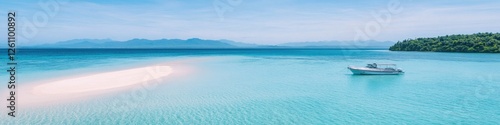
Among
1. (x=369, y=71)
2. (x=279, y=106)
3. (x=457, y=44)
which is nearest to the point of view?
(x=279, y=106)

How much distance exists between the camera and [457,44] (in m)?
93.2

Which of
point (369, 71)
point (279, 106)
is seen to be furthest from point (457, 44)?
point (279, 106)

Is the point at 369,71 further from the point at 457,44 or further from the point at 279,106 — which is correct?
the point at 457,44

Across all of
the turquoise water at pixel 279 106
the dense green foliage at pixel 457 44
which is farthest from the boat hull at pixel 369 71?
the dense green foliage at pixel 457 44

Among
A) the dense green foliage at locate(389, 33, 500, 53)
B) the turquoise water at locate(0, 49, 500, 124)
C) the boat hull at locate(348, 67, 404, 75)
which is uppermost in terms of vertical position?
the dense green foliage at locate(389, 33, 500, 53)

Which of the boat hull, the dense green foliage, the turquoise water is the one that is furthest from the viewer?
the dense green foliage

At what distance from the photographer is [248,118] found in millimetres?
13148

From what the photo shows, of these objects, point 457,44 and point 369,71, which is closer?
point 369,71

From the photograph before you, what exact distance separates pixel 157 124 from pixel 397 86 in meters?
17.0

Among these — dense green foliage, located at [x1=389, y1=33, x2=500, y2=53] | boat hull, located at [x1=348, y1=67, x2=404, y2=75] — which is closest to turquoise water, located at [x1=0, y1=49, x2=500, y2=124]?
boat hull, located at [x1=348, y1=67, x2=404, y2=75]

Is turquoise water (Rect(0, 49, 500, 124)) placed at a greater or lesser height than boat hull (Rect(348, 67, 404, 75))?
lesser

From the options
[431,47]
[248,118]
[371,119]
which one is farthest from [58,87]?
[431,47]

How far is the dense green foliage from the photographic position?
84.6 m

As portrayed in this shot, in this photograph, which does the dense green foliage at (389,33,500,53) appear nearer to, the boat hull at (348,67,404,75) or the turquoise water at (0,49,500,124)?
the boat hull at (348,67,404,75)
